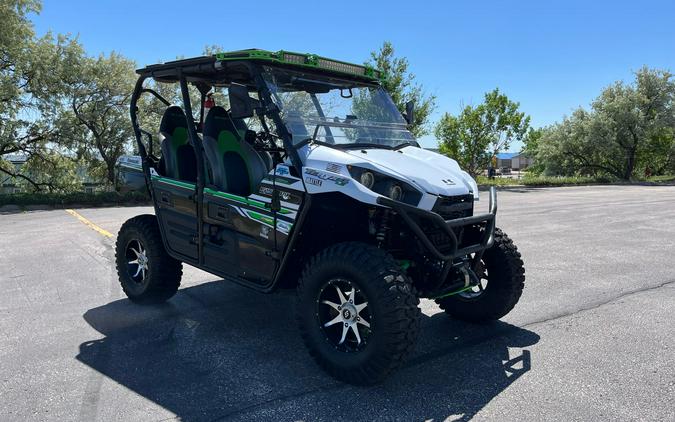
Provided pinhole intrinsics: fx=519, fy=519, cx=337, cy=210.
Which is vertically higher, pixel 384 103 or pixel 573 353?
pixel 384 103

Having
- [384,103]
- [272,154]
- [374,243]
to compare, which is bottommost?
[374,243]

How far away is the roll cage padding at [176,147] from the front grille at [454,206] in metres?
2.73

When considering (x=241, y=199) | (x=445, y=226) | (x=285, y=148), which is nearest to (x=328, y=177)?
(x=285, y=148)

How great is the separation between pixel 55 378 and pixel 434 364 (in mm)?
2719

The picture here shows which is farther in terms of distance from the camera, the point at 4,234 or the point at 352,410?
the point at 4,234

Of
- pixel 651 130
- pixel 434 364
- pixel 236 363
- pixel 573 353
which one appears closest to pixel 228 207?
pixel 236 363

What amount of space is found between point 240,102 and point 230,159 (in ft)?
2.91

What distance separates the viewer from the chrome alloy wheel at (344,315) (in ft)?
11.5

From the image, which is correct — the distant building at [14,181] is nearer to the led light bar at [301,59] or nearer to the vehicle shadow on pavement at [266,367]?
the vehicle shadow on pavement at [266,367]

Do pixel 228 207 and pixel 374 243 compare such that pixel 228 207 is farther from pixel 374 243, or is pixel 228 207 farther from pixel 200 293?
pixel 200 293

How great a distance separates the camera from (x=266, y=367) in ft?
12.6

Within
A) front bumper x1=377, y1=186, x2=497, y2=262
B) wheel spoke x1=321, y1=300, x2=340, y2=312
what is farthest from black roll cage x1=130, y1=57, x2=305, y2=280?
front bumper x1=377, y1=186, x2=497, y2=262

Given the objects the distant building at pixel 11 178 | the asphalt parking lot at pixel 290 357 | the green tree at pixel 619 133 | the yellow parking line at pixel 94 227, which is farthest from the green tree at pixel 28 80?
the green tree at pixel 619 133

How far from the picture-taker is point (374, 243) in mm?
3926
